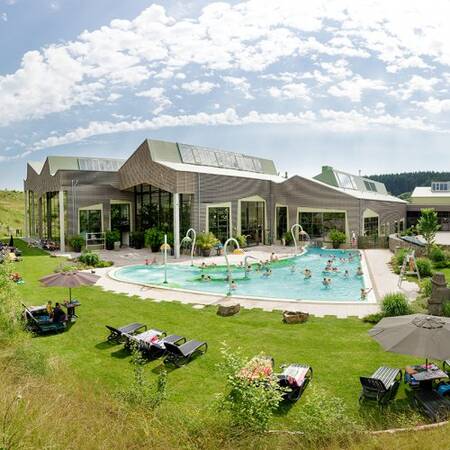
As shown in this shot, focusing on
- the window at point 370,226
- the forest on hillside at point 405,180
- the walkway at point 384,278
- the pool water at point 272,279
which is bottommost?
the pool water at point 272,279

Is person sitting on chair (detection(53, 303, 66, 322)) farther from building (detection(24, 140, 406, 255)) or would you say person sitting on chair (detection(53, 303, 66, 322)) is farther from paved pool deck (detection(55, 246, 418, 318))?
building (detection(24, 140, 406, 255))

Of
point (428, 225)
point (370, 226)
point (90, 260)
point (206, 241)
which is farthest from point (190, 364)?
point (370, 226)

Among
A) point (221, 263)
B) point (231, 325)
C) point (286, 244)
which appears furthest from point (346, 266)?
point (231, 325)

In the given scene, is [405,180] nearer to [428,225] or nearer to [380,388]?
[428,225]

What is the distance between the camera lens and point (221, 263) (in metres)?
24.0

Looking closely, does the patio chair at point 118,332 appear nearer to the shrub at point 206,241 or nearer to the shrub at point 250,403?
the shrub at point 250,403

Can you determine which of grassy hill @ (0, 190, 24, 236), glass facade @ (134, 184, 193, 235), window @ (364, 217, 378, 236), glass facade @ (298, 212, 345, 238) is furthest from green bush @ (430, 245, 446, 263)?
grassy hill @ (0, 190, 24, 236)

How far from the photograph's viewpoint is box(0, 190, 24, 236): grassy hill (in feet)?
169

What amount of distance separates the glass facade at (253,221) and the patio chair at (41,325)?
21952mm

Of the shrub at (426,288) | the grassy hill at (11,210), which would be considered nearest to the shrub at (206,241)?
the shrub at (426,288)

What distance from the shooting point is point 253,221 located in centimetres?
3278

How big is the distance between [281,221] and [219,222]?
8.08 metres

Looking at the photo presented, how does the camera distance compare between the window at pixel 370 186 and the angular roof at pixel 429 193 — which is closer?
the angular roof at pixel 429 193

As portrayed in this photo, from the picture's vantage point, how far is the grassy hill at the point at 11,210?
169 ft
